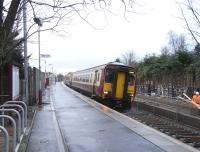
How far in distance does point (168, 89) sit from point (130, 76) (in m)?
16.6

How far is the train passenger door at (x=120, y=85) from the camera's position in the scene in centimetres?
3316

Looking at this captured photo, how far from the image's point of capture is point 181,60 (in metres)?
52.7

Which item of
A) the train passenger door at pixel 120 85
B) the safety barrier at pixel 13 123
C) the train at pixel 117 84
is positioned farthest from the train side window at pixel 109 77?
the safety barrier at pixel 13 123

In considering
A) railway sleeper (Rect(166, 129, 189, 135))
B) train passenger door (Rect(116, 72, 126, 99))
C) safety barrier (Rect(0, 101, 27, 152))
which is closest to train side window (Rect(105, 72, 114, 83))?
train passenger door (Rect(116, 72, 126, 99))

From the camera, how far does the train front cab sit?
109ft

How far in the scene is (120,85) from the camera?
3341 centimetres

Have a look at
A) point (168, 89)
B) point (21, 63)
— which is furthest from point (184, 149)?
point (168, 89)

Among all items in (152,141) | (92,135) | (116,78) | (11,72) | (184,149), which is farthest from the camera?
(116,78)

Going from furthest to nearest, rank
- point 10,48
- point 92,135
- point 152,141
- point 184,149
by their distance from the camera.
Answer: point 10,48 < point 92,135 < point 152,141 < point 184,149

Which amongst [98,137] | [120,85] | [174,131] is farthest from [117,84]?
[98,137]

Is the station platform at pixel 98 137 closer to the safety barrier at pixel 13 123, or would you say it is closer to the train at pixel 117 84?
the safety barrier at pixel 13 123

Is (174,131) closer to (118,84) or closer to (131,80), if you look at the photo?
(118,84)

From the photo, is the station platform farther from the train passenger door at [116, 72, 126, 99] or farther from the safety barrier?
the train passenger door at [116, 72, 126, 99]

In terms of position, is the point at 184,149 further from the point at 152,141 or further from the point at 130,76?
the point at 130,76
